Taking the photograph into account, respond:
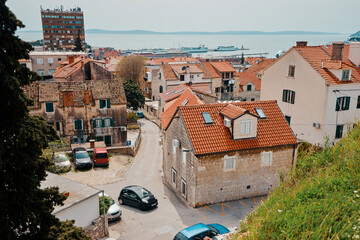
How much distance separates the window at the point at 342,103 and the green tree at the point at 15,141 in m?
27.7

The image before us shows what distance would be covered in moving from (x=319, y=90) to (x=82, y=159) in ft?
80.9

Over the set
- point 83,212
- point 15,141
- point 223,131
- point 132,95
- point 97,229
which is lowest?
point 97,229

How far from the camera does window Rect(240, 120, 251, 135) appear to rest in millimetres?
23062

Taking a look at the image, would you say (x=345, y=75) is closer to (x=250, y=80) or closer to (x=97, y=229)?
(x=97, y=229)

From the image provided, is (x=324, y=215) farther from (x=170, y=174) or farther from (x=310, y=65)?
(x=310, y=65)

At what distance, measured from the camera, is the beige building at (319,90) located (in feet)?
95.3

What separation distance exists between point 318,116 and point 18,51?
90.2 ft

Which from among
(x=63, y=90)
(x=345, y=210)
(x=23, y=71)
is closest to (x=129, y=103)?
(x=63, y=90)

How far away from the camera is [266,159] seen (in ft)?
78.3

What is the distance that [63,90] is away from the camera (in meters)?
38.4

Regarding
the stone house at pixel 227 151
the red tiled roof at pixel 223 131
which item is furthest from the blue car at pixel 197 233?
the red tiled roof at pixel 223 131

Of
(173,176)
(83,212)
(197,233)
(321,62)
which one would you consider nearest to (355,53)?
(321,62)

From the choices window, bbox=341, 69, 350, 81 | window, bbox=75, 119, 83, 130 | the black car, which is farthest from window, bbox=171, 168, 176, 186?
window, bbox=341, 69, 350, 81

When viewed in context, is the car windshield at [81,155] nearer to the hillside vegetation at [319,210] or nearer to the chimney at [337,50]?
the hillside vegetation at [319,210]
